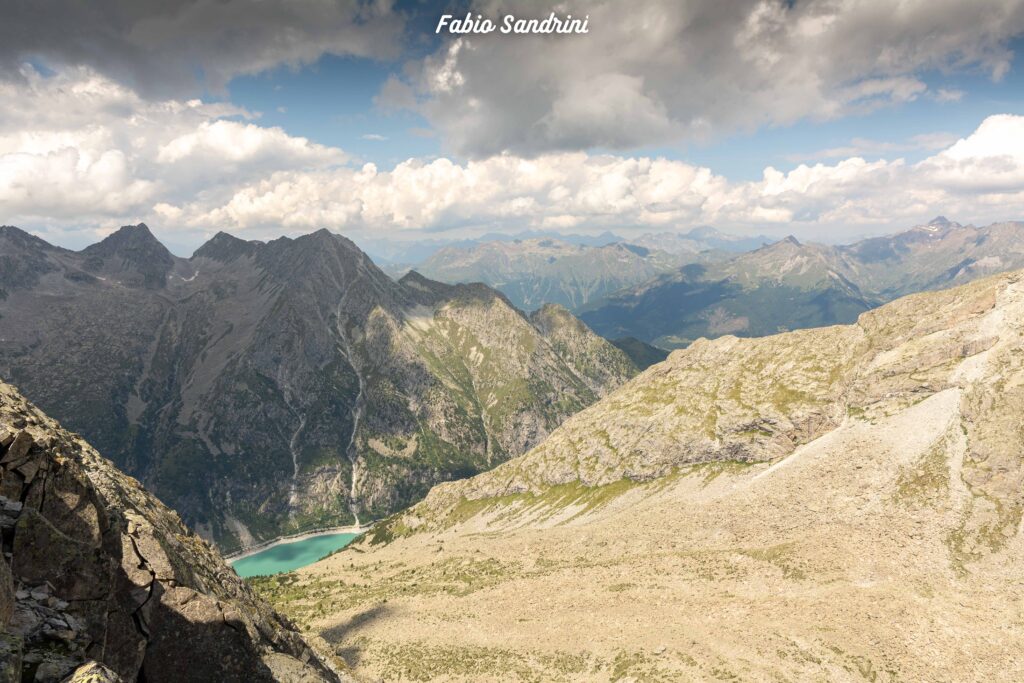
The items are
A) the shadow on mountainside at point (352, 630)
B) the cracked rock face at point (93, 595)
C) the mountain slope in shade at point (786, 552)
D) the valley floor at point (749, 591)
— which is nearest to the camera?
the cracked rock face at point (93, 595)

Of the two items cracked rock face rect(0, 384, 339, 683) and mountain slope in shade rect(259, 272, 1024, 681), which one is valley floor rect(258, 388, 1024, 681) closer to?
mountain slope in shade rect(259, 272, 1024, 681)

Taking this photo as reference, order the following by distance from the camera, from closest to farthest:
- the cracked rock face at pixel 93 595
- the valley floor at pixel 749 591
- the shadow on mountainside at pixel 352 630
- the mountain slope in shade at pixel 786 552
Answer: the cracked rock face at pixel 93 595
the valley floor at pixel 749 591
the mountain slope in shade at pixel 786 552
the shadow on mountainside at pixel 352 630

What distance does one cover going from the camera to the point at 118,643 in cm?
2406

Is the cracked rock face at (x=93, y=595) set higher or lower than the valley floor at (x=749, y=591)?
higher

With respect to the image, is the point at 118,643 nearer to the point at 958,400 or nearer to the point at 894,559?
the point at 894,559

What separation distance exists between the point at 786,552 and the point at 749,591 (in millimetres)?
12380

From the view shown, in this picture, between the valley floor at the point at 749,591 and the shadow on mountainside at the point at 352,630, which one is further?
the shadow on mountainside at the point at 352,630

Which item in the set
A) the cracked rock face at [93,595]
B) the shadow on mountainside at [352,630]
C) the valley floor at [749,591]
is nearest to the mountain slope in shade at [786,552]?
the valley floor at [749,591]

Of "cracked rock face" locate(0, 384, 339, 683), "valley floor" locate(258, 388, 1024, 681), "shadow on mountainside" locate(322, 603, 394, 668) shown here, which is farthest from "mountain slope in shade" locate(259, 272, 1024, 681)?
"cracked rock face" locate(0, 384, 339, 683)

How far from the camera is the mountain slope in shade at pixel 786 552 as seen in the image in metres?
61.0

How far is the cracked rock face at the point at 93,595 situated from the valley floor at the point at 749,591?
136ft

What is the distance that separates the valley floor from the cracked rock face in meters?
41.5

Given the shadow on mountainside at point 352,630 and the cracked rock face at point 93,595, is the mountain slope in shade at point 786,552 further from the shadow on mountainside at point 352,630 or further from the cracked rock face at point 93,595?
the cracked rock face at point 93,595

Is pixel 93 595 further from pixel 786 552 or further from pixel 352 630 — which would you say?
pixel 786 552
